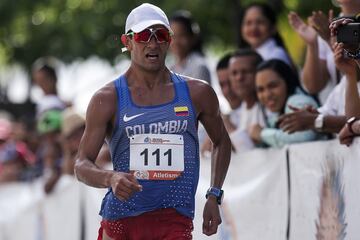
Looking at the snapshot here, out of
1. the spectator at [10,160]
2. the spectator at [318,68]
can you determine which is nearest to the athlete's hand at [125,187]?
the spectator at [318,68]

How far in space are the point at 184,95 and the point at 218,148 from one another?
0.50 m

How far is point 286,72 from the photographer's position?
9.00m

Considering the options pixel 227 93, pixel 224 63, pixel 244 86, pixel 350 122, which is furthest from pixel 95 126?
pixel 224 63

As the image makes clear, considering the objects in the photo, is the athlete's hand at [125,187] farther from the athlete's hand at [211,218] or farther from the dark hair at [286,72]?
the dark hair at [286,72]

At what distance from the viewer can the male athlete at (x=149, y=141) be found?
6.93 metres

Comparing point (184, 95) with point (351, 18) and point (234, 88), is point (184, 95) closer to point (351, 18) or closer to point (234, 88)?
point (351, 18)

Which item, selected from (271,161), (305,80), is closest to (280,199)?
(271,161)

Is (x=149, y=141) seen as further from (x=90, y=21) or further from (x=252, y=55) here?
(x=90, y=21)

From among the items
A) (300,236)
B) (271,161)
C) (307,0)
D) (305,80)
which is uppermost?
(307,0)

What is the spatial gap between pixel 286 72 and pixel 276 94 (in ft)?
0.66

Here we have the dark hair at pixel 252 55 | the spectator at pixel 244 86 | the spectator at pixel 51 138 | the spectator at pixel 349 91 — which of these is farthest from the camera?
the spectator at pixel 51 138

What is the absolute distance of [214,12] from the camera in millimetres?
16531

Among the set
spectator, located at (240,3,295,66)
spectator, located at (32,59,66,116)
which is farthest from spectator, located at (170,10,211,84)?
spectator, located at (32,59,66,116)

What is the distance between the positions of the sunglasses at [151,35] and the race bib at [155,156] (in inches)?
23.9
